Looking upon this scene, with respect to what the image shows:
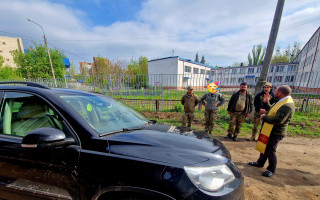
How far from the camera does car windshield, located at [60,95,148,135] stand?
151 centimetres

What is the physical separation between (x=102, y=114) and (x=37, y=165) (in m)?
0.80

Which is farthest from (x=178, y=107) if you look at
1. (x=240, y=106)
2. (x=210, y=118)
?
(x=240, y=106)

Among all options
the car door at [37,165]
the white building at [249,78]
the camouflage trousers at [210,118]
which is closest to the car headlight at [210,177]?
the car door at [37,165]

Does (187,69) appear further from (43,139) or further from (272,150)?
(43,139)

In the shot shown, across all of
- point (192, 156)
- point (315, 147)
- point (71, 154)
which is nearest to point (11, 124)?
point (71, 154)

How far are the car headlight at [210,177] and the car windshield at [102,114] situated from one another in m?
0.93

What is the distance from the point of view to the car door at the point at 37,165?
1224mm

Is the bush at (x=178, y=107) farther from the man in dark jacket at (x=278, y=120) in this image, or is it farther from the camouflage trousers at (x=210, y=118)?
the man in dark jacket at (x=278, y=120)

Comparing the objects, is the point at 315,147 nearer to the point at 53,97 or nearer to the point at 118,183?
the point at 118,183

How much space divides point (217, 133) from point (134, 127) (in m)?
4.12

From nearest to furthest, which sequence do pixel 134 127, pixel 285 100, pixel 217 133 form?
pixel 134 127 < pixel 285 100 < pixel 217 133

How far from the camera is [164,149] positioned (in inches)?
49.0

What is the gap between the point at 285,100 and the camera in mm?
2541

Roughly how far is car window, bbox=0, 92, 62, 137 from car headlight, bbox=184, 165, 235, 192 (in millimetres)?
1618
